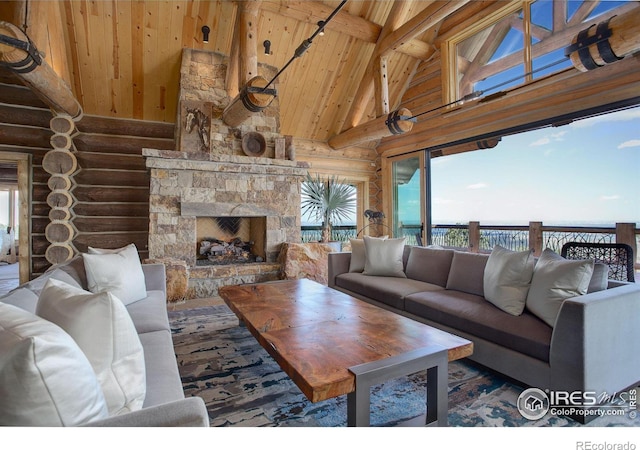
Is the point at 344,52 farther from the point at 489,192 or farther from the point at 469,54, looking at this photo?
the point at 489,192

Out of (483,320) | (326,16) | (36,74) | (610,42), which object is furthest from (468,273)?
(36,74)

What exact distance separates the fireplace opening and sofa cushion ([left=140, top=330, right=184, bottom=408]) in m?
3.11

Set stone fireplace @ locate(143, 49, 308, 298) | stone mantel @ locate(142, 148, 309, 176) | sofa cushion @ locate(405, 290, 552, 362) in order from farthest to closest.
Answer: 1. stone fireplace @ locate(143, 49, 308, 298)
2. stone mantel @ locate(142, 148, 309, 176)
3. sofa cushion @ locate(405, 290, 552, 362)

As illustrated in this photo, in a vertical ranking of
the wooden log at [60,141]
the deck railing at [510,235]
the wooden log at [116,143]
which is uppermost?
the wooden log at [116,143]

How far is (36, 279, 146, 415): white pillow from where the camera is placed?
105 cm

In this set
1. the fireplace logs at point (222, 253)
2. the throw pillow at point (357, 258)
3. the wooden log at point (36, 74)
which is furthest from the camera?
the fireplace logs at point (222, 253)

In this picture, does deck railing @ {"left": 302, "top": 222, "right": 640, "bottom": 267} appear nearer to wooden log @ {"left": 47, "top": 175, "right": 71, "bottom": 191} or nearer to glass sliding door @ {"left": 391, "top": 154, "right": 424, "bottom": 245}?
glass sliding door @ {"left": 391, "top": 154, "right": 424, "bottom": 245}

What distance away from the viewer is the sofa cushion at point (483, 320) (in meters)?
2.01

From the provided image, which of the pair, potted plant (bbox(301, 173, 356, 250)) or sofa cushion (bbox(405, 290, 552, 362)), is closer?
sofa cushion (bbox(405, 290, 552, 362))

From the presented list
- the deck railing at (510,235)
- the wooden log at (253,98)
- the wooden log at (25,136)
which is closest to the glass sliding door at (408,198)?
→ the deck railing at (510,235)

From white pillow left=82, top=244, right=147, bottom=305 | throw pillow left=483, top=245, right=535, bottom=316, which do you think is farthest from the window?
white pillow left=82, top=244, right=147, bottom=305

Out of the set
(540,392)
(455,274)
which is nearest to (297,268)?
(455,274)

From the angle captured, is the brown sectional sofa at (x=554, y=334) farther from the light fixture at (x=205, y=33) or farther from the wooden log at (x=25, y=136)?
the wooden log at (x=25, y=136)

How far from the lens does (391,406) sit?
194 centimetres
